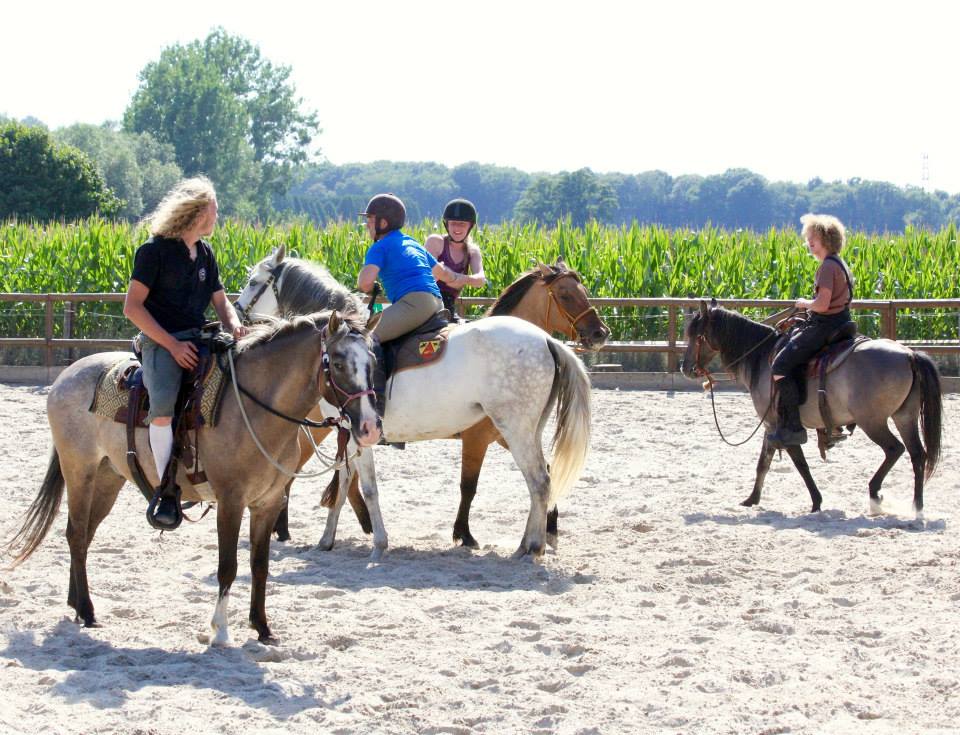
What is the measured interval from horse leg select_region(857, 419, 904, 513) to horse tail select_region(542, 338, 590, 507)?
2771 millimetres

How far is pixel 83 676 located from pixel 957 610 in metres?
4.41

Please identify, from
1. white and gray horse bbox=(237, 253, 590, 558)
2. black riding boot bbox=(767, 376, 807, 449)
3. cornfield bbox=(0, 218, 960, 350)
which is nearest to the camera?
white and gray horse bbox=(237, 253, 590, 558)

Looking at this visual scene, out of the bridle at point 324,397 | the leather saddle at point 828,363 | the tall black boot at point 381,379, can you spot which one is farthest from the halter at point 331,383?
the leather saddle at point 828,363

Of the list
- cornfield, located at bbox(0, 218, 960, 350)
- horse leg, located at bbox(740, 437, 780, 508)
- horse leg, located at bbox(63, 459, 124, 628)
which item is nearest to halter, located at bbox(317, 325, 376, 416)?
horse leg, located at bbox(63, 459, 124, 628)

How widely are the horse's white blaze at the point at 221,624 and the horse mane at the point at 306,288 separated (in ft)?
8.57

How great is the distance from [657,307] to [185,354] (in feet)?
43.6

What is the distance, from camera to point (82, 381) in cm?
588

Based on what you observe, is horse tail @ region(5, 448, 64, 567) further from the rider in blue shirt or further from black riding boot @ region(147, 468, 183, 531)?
the rider in blue shirt

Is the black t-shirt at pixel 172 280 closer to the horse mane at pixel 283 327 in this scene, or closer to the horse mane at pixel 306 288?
the horse mane at pixel 283 327

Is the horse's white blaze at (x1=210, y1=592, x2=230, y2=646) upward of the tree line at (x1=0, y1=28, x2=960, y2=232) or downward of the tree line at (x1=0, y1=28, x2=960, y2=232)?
downward

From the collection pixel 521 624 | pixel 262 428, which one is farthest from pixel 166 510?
pixel 521 624

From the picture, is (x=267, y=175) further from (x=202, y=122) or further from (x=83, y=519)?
(x=83, y=519)

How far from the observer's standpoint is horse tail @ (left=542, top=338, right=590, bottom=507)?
732 cm

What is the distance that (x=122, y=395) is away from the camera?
5652 millimetres
